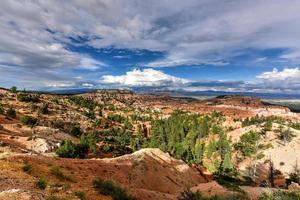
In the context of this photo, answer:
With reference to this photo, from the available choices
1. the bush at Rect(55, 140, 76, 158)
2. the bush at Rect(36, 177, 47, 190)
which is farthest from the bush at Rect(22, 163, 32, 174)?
the bush at Rect(55, 140, 76, 158)

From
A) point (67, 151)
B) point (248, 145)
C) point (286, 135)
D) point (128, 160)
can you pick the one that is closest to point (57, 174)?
point (128, 160)

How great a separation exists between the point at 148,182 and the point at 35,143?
42.2 metres

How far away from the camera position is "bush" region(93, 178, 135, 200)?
23906 mm

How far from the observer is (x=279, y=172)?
91.2 m

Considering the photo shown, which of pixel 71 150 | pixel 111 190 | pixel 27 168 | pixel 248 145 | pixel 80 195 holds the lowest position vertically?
pixel 248 145

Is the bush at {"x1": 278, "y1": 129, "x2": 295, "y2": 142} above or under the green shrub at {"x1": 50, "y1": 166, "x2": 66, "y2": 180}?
under

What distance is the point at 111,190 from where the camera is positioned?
25.1 metres

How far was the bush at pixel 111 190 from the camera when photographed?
2391 centimetres

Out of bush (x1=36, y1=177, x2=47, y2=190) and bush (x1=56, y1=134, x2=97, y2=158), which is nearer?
bush (x1=36, y1=177, x2=47, y2=190)

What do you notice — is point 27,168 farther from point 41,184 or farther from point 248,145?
point 248,145

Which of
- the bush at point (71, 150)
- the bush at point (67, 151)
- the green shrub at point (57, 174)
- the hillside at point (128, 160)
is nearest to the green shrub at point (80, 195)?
the hillside at point (128, 160)

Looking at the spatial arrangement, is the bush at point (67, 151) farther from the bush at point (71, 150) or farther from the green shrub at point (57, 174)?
the green shrub at point (57, 174)

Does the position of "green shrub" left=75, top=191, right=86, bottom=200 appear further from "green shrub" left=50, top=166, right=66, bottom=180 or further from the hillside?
"green shrub" left=50, top=166, right=66, bottom=180

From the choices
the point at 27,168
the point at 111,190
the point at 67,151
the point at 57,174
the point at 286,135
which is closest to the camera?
the point at 111,190
